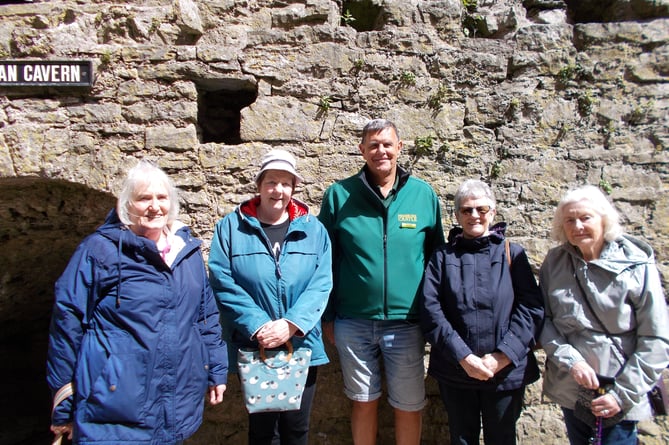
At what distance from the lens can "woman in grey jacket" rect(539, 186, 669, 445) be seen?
6.03 feet

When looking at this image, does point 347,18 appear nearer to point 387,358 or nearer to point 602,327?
point 387,358

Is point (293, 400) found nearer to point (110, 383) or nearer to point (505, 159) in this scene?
point (110, 383)

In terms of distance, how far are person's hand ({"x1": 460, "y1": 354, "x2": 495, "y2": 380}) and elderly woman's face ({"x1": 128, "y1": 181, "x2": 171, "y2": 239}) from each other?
1565 mm

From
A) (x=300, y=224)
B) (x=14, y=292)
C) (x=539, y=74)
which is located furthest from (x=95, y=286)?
(x=539, y=74)

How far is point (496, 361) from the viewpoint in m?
2.02

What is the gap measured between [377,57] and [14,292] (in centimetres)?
348

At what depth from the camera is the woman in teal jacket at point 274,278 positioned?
6.64 ft

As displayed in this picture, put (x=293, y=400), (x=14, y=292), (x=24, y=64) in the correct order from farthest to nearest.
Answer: (x=14, y=292) → (x=24, y=64) → (x=293, y=400)

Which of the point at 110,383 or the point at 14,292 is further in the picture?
the point at 14,292

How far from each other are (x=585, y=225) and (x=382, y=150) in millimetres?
1047

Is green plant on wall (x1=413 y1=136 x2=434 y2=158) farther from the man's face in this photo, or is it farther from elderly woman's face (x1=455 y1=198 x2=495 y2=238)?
elderly woman's face (x1=455 y1=198 x2=495 y2=238)

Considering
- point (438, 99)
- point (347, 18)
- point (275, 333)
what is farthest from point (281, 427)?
point (347, 18)

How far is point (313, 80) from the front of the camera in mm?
2797

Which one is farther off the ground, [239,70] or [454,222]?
[239,70]
